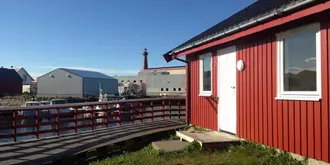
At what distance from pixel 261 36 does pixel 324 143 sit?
2.46 m

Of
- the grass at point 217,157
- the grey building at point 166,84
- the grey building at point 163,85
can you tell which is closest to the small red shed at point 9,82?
the grey building at point 163,85

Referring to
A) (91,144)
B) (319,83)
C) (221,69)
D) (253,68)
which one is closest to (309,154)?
(319,83)

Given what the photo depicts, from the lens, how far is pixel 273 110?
6109 mm

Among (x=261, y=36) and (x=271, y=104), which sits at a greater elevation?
(x=261, y=36)

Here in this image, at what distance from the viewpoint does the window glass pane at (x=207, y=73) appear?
8.95 meters

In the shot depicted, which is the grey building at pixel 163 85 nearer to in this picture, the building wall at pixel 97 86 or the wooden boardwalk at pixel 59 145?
the building wall at pixel 97 86

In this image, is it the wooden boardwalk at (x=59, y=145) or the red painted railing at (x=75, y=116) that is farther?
the red painted railing at (x=75, y=116)

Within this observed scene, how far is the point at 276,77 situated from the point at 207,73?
10.5ft

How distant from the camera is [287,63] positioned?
5.76 m

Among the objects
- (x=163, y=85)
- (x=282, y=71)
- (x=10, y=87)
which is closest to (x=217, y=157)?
(x=282, y=71)

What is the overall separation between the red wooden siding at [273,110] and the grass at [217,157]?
0.20 metres

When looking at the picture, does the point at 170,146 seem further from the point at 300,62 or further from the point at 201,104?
the point at 300,62

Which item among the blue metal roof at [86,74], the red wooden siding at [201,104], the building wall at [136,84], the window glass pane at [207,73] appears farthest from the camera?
the building wall at [136,84]

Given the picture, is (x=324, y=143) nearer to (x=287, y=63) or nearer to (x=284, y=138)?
(x=284, y=138)
